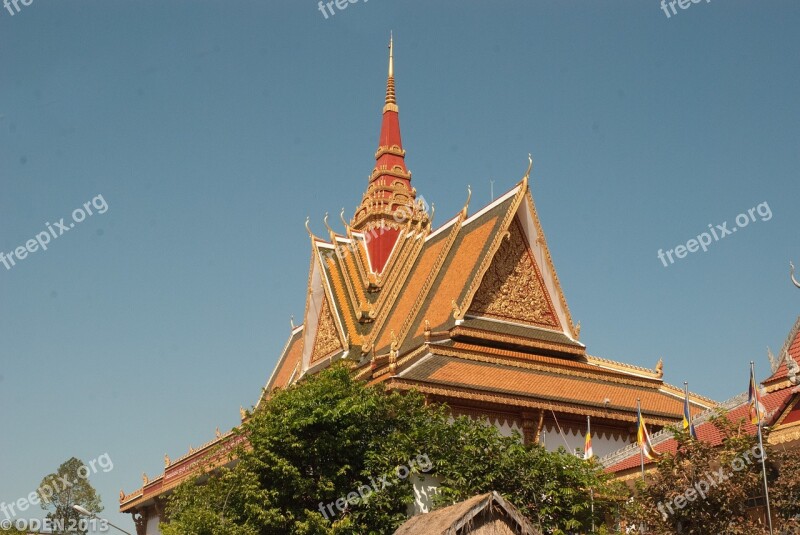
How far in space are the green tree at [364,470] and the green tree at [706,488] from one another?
137 inches

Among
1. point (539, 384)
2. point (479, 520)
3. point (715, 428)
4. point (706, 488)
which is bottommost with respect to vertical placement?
point (706, 488)

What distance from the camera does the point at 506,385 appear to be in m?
23.3

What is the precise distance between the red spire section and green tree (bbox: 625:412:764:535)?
64.4ft

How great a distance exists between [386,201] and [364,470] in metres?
18.1

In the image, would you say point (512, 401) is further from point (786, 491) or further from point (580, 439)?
point (786, 491)

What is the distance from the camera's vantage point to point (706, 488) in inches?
555

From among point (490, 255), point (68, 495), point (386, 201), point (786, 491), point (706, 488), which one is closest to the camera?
point (786, 491)

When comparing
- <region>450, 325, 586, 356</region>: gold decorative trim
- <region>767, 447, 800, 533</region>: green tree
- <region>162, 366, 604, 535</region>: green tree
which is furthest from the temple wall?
<region>767, 447, 800, 533</region>: green tree

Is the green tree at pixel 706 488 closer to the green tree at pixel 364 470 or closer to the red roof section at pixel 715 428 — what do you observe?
the red roof section at pixel 715 428

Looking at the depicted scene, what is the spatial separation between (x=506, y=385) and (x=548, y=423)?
142cm

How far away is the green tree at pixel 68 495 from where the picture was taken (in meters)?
52.1

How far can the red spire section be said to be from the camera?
1357 inches

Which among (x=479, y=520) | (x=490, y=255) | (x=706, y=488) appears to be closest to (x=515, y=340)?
(x=490, y=255)

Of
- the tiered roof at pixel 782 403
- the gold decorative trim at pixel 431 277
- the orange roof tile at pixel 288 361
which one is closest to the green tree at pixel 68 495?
the orange roof tile at pixel 288 361
